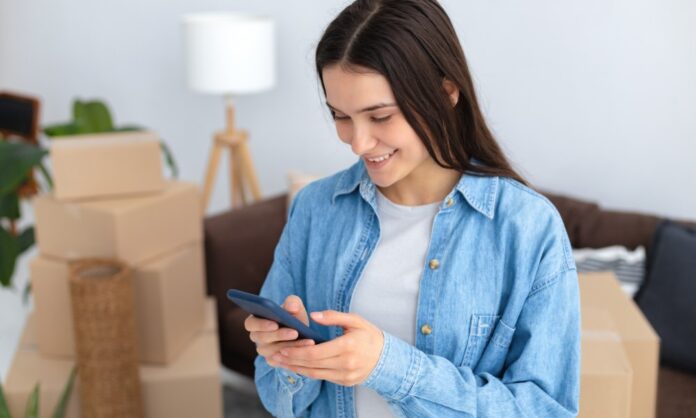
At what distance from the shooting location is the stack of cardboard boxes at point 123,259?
232cm

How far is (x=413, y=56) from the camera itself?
3.45ft

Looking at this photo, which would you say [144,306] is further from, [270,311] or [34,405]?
[270,311]

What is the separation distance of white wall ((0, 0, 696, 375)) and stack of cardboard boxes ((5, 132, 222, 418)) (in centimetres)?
81

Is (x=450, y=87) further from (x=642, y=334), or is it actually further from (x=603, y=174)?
(x=603, y=174)

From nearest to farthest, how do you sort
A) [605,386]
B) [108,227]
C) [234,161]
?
1. [605,386]
2. [108,227]
3. [234,161]

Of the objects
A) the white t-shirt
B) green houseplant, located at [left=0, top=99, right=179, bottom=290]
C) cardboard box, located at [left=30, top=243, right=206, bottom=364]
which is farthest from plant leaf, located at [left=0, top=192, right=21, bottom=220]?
the white t-shirt

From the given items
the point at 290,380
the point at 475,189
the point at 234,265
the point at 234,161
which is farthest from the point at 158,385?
the point at 475,189

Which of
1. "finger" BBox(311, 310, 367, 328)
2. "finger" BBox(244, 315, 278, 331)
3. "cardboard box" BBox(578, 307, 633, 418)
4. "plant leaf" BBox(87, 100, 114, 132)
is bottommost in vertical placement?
"cardboard box" BBox(578, 307, 633, 418)

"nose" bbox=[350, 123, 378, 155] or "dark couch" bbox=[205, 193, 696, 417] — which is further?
"dark couch" bbox=[205, 193, 696, 417]

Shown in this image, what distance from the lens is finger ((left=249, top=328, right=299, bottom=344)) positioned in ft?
3.33

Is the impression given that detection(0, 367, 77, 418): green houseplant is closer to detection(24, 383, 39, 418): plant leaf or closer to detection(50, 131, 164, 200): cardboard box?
detection(24, 383, 39, 418): plant leaf

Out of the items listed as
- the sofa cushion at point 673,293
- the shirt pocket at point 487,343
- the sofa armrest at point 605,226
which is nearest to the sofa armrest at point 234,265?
the sofa armrest at point 605,226

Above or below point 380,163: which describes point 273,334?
below

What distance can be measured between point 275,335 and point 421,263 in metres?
0.24
